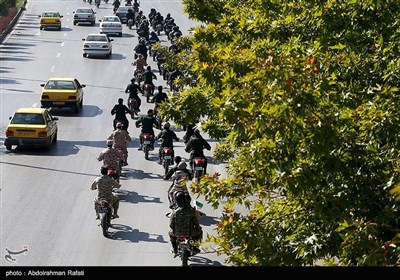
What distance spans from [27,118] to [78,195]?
265 inches

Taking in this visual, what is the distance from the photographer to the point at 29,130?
29359 millimetres

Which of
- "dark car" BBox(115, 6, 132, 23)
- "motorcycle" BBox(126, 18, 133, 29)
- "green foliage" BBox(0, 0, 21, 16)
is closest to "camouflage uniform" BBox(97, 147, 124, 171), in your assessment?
"motorcycle" BBox(126, 18, 133, 29)

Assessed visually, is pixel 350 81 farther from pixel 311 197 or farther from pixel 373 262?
pixel 373 262

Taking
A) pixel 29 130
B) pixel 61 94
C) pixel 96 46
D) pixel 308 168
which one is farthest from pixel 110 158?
pixel 96 46

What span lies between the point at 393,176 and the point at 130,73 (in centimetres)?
4182

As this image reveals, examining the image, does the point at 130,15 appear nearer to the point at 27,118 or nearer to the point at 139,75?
the point at 139,75

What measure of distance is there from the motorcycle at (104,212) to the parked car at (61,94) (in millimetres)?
17617

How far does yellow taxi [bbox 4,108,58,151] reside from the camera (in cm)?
2942

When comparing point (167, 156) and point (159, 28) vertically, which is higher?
point (167, 156)

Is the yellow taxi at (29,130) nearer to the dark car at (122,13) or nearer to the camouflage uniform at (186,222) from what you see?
the camouflage uniform at (186,222)

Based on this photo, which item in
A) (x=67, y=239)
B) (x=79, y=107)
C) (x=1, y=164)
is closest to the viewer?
(x=67, y=239)

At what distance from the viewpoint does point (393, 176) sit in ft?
32.5

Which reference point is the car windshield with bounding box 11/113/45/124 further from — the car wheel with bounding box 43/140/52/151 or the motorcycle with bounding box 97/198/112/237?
the motorcycle with bounding box 97/198/112/237
